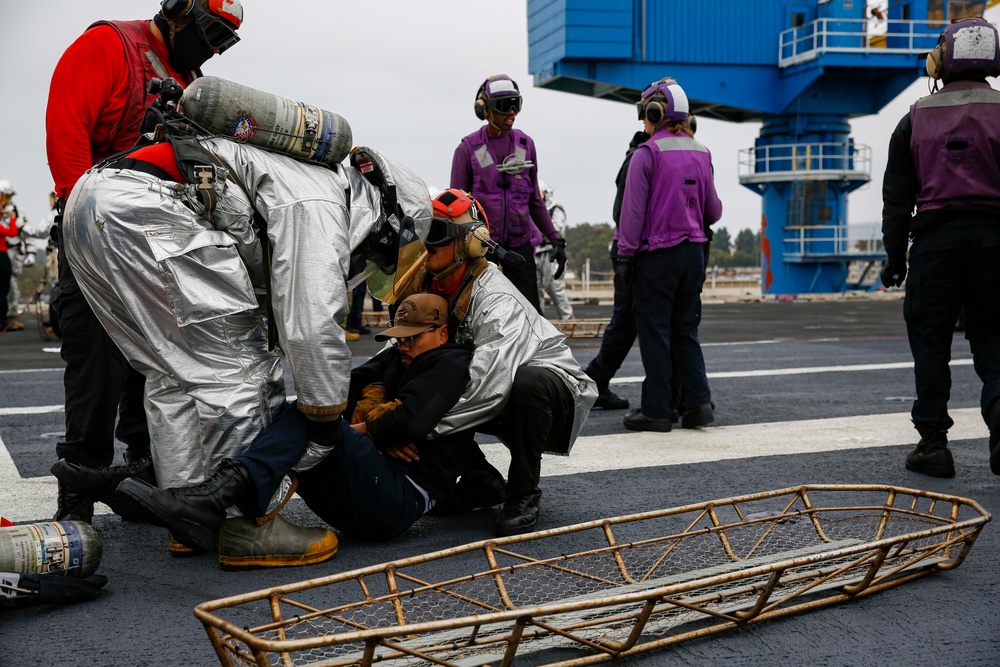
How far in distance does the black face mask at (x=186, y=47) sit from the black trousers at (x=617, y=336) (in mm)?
3403

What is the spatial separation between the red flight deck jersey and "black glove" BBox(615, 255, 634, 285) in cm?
324

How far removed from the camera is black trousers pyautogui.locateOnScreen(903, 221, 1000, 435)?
15.4ft

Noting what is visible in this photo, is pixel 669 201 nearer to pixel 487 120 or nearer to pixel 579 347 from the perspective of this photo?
pixel 487 120

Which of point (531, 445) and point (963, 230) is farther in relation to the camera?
point (963, 230)

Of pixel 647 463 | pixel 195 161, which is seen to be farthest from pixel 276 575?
pixel 647 463

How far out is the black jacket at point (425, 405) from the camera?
12.0ft

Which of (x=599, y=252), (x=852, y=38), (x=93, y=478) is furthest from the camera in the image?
(x=599, y=252)

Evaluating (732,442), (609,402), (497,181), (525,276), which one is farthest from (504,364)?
(609,402)

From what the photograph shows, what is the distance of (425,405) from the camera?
365 centimetres

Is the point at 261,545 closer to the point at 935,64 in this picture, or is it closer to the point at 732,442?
the point at 732,442

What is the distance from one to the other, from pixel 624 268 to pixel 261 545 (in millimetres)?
3536

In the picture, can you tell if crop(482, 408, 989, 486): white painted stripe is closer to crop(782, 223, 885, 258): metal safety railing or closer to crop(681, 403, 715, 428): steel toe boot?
crop(681, 403, 715, 428): steel toe boot

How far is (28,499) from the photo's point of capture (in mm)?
4395

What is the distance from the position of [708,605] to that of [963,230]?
2762 millimetres
